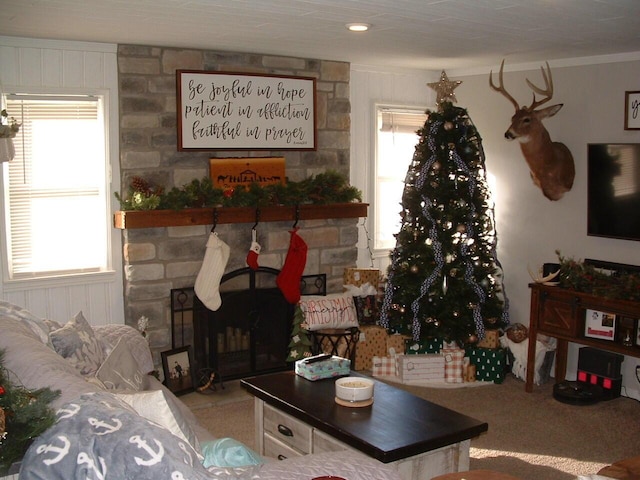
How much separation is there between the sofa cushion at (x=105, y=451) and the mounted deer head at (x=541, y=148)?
3971 mm

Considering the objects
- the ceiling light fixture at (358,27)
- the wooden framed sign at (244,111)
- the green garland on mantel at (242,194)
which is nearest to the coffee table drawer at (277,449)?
the green garland on mantel at (242,194)

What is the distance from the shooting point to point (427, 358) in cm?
538

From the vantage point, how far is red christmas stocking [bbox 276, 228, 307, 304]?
214 inches

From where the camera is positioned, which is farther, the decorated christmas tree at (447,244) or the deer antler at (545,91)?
the decorated christmas tree at (447,244)

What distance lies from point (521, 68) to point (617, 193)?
132cm

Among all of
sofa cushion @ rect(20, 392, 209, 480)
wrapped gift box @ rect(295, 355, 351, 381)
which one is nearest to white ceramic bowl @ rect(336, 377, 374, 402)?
wrapped gift box @ rect(295, 355, 351, 381)

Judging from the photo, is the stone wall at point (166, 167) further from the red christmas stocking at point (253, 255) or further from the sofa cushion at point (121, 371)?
the sofa cushion at point (121, 371)

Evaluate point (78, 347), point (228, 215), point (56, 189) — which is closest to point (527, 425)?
point (228, 215)

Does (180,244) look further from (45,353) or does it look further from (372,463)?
(372,463)

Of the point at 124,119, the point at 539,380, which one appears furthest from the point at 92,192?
the point at 539,380

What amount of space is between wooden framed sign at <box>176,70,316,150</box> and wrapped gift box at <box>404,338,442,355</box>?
1.68 meters

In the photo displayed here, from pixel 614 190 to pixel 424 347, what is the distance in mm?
1717

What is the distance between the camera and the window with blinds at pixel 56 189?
4738 millimetres

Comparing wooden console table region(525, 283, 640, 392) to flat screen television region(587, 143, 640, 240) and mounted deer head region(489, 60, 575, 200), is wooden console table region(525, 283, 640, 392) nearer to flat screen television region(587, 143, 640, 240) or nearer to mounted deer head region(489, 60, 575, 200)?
flat screen television region(587, 143, 640, 240)
